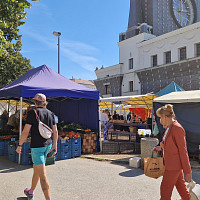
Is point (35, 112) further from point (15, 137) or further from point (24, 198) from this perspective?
point (15, 137)

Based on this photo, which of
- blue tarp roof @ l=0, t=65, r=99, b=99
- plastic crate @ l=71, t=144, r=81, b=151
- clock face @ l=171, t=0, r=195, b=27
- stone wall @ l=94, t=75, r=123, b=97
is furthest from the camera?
clock face @ l=171, t=0, r=195, b=27

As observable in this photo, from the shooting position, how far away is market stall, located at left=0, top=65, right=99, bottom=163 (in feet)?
25.0

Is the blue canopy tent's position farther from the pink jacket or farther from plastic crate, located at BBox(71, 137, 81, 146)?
the pink jacket

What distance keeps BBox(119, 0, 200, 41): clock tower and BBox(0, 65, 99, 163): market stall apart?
2357 centimetres

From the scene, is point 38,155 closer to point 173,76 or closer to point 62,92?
point 62,92

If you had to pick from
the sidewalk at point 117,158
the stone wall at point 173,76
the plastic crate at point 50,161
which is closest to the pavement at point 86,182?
the plastic crate at point 50,161

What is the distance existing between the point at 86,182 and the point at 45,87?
3.90 meters

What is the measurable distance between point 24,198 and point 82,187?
1302 mm

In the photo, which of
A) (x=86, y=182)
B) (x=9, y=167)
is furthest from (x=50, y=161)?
(x=86, y=182)

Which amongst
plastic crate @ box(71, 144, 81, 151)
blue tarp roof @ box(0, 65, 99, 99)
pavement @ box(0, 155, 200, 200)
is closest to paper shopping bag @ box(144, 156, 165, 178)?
pavement @ box(0, 155, 200, 200)

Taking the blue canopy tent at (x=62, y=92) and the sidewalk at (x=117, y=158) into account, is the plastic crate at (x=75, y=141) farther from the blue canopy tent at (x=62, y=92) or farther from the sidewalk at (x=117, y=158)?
the blue canopy tent at (x=62, y=92)

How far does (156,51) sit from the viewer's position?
93.5 ft

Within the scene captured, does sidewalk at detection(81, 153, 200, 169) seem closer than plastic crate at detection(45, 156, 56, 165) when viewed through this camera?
No

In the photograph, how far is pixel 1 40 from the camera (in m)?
6.75
